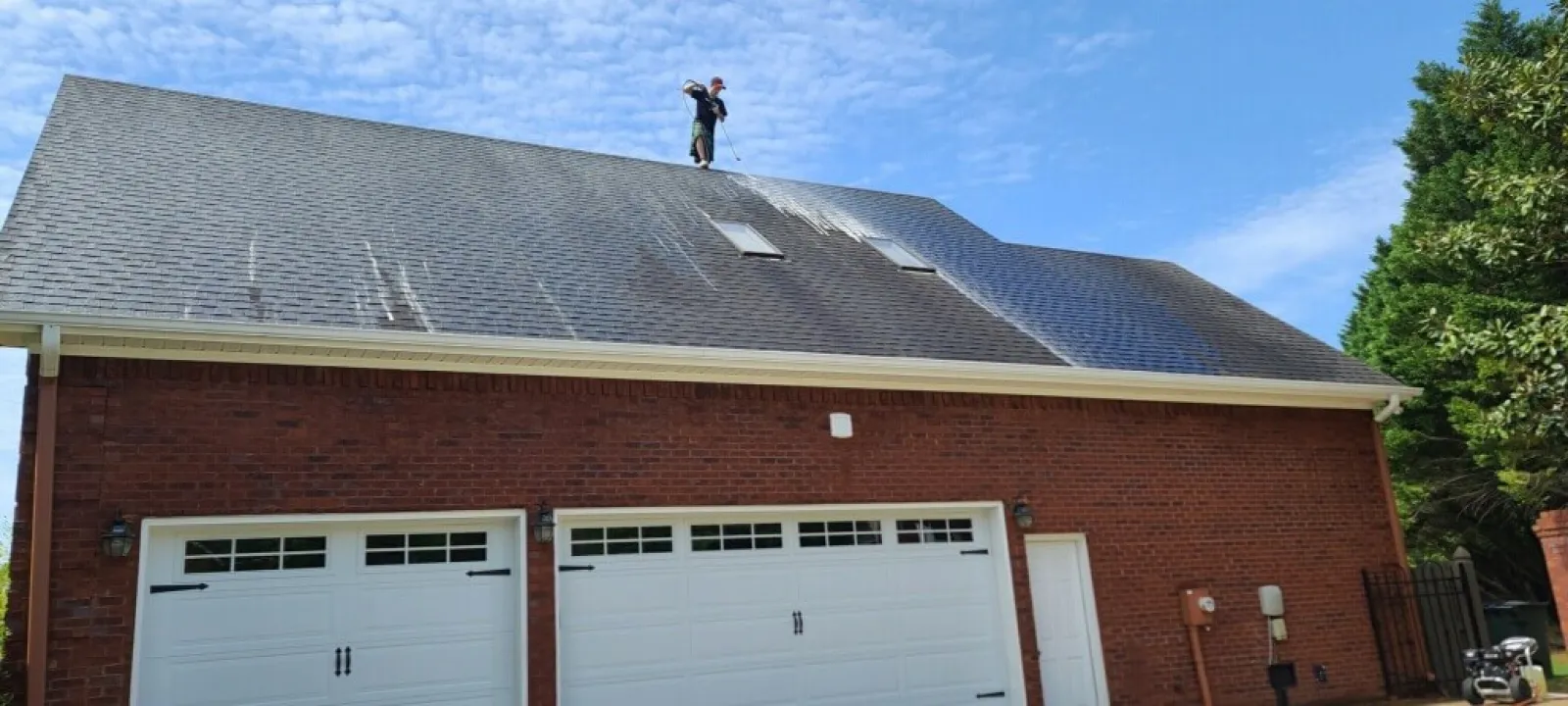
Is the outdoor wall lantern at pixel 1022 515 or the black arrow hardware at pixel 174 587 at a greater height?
the outdoor wall lantern at pixel 1022 515

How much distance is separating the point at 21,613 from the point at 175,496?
3.56 ft

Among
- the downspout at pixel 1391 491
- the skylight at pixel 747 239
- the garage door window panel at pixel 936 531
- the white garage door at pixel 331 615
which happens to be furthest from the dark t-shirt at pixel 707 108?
the downspout at pixel 1391 491

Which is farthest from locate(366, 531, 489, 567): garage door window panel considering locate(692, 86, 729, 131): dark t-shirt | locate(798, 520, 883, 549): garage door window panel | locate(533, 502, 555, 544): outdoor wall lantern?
locate(692, 86, 729, 131): dark t-shirt

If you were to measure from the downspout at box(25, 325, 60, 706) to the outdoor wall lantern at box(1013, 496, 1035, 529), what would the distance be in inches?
301

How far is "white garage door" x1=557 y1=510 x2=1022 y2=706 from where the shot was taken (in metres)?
8.62

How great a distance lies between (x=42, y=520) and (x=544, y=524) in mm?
3213

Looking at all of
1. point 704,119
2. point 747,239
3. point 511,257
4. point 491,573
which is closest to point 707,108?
point 704,119

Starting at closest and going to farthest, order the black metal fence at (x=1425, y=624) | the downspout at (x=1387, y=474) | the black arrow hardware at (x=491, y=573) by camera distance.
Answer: the black arrow hardware at (x=491, y=573) → the black metal fence at (x=1425, y=624) → the downspout at (x=1387, y=474)

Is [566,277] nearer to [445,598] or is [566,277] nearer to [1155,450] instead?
[445,598]

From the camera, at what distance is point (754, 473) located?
9.45 m

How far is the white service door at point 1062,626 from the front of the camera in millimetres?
10453

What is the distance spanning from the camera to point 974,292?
41.7ft

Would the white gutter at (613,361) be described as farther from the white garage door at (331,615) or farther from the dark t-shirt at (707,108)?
the dark t-shirt at (707,108)

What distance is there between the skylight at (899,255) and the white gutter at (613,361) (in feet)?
9.23
